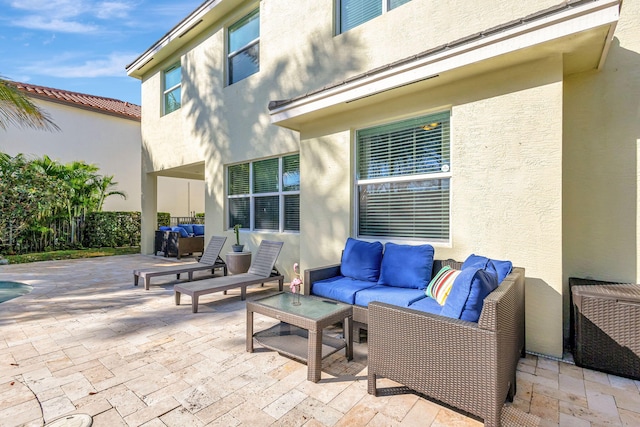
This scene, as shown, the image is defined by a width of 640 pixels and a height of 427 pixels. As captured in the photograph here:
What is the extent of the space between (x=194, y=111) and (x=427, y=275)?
9.03 meters

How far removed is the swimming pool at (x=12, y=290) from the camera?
6.28 metres

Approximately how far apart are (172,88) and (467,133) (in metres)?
10.6

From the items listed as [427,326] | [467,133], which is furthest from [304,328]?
[467,133]

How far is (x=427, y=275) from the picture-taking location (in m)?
4.19

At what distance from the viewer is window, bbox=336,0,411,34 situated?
5590 millimetres

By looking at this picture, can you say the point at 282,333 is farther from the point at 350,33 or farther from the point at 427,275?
the point at 350,33

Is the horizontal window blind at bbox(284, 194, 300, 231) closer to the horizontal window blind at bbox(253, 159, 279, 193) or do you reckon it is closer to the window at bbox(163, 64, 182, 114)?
the horizontal window blind at bbox(253, 159, 279, 193)

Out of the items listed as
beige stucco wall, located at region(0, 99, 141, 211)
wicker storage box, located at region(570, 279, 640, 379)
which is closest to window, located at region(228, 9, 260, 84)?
wicker storage box, located at region(570, 279, 640, 379)

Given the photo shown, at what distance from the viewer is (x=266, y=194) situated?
7.96 meters

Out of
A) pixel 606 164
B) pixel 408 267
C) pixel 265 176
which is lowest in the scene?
pixel 408 267

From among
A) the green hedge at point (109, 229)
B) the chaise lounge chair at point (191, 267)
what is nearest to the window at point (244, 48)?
the chaise lounge chair at point (191, 267)

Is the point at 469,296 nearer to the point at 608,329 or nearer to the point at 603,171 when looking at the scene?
the point at 608,329

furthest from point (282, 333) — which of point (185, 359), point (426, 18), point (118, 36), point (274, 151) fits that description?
point (118, 36)

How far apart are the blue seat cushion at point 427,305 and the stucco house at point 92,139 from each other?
55.5ft
